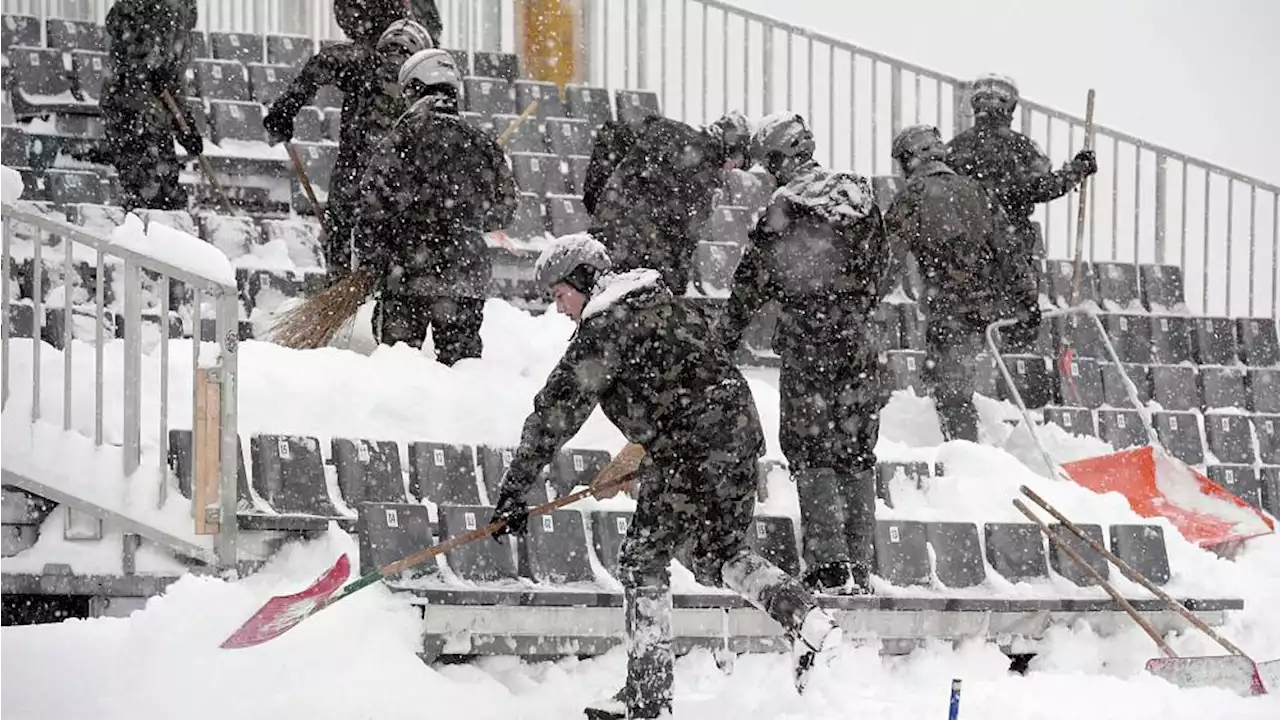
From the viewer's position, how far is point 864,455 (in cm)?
834

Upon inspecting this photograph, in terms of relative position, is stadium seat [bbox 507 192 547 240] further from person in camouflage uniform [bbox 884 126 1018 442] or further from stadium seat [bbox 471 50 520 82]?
person in camouflage uniform [bbox 884 126 1018 442]

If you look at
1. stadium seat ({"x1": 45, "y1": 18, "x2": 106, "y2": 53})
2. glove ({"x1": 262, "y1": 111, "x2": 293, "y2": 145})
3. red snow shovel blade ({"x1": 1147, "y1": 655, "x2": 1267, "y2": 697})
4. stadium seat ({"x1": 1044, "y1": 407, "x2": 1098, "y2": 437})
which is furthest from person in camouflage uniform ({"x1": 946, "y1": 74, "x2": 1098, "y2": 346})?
stadium seat ({"x1": 45, "y1": 18, "x2": 106, "y2": 53})

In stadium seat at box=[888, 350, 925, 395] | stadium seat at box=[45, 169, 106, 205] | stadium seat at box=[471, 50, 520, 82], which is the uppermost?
stadium seat at box=[471, 50, 520, 82]

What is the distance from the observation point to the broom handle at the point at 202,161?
11.8 metres

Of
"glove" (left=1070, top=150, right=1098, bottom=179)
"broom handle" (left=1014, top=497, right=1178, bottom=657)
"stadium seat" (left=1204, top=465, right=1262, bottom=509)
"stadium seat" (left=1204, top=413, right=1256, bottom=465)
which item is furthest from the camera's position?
"stadium seat" (left=1204, top=413, right=1256, bottom=465)

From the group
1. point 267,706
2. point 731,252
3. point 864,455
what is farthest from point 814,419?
point 731,252

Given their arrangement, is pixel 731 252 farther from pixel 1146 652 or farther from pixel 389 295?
pixel 1146 652

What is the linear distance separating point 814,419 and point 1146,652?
5.73 feet

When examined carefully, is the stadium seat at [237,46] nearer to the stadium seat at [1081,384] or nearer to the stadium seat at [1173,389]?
the stadium seat at [1081,384]

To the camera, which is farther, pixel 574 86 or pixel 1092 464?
pixel 574 86

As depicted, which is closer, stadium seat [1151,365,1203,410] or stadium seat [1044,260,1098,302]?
stadium seat [1151,365,1203,410]

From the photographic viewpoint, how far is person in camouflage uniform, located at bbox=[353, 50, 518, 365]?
1002 cm

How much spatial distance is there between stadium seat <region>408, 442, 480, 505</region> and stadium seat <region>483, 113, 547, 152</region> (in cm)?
480

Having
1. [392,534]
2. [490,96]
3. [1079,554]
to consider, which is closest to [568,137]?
[490,96]
